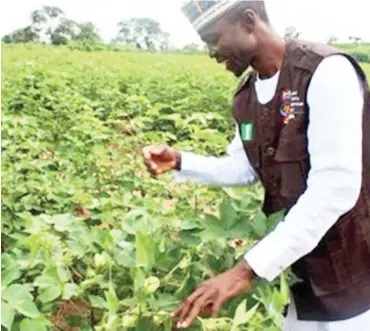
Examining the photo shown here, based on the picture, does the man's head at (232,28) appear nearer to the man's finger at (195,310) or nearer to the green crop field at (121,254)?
the green crop field at (121,254)

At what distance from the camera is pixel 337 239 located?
1.71 metres

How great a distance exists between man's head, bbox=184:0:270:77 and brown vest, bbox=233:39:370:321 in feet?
0.34

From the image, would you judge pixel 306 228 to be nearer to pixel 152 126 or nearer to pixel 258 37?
pixel 258 37

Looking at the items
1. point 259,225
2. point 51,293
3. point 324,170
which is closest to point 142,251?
point 51,293

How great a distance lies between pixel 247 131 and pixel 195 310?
0.58m

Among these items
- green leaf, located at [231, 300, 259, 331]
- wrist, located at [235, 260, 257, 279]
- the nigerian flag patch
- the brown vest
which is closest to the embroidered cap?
the brown vest

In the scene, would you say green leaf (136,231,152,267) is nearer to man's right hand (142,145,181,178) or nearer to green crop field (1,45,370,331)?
green crop field (1,45,370,331)

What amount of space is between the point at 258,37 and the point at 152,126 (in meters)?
5.40

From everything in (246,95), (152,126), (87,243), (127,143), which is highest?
(246,95)

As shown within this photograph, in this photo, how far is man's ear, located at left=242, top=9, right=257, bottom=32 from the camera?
1584 millimetres

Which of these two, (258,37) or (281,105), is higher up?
(258,37)

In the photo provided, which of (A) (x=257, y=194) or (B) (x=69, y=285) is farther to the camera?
(A) (x=257, y=194)

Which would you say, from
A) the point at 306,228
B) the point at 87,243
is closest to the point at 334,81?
the point at 306,228

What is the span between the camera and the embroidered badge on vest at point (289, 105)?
63.2 inches
